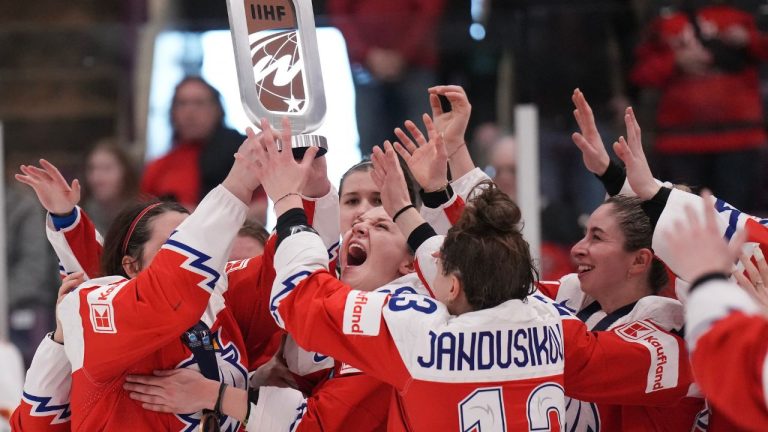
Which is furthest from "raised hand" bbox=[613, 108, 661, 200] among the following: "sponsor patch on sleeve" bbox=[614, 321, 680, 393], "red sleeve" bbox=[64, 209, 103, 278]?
"red sleeve" bbox=[64, 209, 103, 278]

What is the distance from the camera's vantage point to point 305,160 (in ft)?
8.82

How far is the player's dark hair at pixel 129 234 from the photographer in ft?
9.50

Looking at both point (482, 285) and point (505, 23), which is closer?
point (482, 285)

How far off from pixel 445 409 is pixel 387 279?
0.66m

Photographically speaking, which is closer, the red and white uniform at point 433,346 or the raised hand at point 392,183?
the red and white uniform at point 433,346

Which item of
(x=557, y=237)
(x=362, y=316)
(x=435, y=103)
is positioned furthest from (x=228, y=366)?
(x=557, y=237)

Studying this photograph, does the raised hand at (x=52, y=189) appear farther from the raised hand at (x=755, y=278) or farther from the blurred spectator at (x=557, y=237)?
the blurred spectator at (x=557, y=237)

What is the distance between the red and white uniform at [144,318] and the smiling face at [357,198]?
68 centimetres

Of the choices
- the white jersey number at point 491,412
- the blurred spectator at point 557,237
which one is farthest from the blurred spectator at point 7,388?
the blurred spectator at point 557,237

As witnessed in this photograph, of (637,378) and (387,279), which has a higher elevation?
(387,279)

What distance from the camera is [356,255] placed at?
3.20m

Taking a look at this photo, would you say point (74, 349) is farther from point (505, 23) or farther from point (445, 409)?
point (505, 23)

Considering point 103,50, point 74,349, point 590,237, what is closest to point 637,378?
point 590,237

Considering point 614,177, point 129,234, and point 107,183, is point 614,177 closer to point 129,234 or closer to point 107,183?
point 129,234
